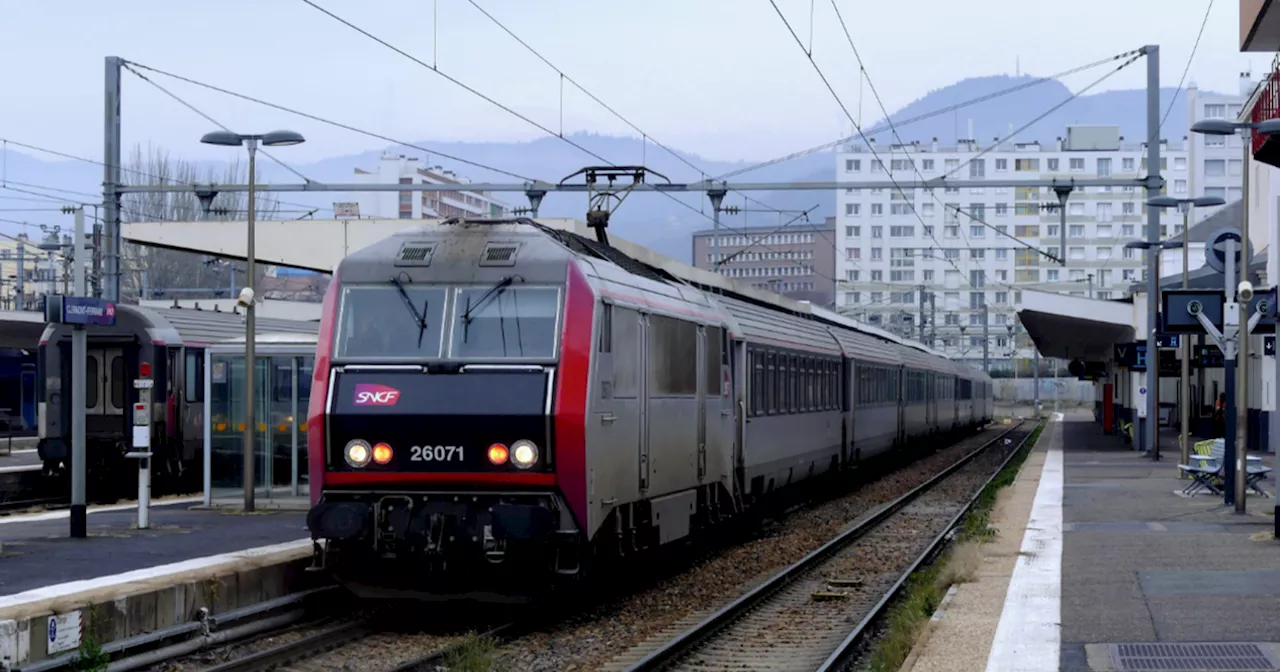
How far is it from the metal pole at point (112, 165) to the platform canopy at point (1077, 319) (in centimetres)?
2389

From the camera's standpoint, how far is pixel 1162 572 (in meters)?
14.4

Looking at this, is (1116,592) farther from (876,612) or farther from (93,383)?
(93,383)

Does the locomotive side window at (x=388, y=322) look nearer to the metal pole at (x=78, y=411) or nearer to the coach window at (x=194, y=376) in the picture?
the metal pole at (x=78, y=411)

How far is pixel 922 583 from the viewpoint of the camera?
15203mm

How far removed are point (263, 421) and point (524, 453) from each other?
8336mm

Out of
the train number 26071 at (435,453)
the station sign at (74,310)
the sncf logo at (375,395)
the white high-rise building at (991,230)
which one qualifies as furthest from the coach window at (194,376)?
the white high-rise building at (991,230)

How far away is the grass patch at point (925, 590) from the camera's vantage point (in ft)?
36.5

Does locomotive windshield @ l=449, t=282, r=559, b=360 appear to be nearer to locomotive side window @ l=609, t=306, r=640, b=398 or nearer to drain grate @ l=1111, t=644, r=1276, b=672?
locomotive side window @ l=609, t=306, r=640, b=398

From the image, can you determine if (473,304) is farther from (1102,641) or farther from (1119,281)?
(1119,281)

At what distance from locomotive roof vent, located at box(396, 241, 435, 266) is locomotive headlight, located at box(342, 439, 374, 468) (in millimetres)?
1592

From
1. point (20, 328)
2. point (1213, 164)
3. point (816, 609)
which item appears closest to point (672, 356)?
point (816, 609)

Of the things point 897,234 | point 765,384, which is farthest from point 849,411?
point 897,234

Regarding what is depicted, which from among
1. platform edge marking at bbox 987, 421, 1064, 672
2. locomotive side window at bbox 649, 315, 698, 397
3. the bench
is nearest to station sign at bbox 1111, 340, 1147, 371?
the bench

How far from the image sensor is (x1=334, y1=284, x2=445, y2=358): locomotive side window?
1254cm
